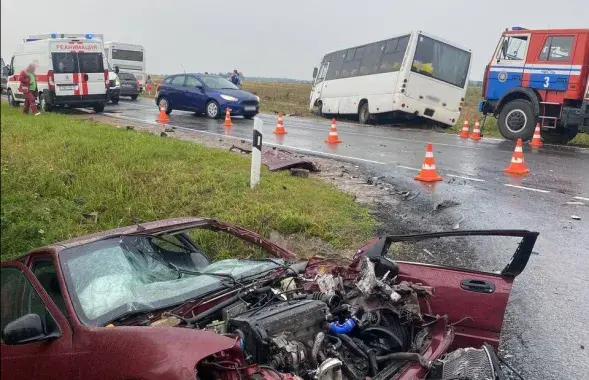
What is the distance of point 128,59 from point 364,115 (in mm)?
17434

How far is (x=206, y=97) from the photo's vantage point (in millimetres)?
19797

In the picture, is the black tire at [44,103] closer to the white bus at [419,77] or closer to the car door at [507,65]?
the white bus at [419,77]

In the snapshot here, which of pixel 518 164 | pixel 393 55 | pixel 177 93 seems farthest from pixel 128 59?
pixel 518 164

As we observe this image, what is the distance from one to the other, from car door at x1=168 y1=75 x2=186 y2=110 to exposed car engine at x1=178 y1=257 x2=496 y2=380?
58.3ft

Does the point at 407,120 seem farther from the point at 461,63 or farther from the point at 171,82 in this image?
the point at 171,82

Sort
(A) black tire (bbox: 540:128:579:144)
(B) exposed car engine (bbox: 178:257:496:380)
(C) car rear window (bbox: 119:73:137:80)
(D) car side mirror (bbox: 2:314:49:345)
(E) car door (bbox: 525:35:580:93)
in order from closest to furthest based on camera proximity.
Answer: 1. (D) car side mirror (bbox: 2:314:49:345)
2. (B) exposed car engine (bbox: 178:257:496:380)
3. (E) car door (bbox: 525:35:580:93)
4. (A) black tire (bbox: 540:128:579:144)
5. (C) car rear window (bbox: 119:73:137:80)

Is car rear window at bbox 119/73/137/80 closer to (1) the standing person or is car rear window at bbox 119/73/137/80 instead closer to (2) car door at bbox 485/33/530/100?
(1) the standing person

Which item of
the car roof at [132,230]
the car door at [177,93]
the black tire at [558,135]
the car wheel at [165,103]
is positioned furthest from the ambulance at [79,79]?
the black tire at [558,135]

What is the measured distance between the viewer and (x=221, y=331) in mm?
2938

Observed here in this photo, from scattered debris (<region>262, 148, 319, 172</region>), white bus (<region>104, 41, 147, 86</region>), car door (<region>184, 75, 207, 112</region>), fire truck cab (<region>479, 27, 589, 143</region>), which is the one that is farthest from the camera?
white bus (<region>104, 41, 147, 86</region>)

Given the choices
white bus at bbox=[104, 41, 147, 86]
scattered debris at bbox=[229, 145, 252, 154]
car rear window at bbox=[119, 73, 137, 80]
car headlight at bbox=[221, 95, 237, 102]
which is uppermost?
white bus at bbox=[104, 41, 147, 86]

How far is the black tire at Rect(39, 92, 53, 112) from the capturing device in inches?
526

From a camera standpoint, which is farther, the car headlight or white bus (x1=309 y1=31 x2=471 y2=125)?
the car headlight

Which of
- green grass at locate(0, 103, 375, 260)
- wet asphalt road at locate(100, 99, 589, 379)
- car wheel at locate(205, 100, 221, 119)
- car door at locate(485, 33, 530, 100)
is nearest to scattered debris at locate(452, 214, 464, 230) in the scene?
wet asphalt road at locate(100, 99, 589, 379)
